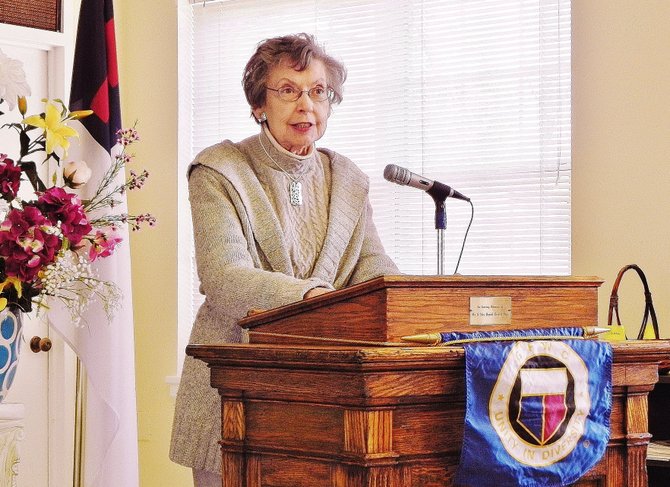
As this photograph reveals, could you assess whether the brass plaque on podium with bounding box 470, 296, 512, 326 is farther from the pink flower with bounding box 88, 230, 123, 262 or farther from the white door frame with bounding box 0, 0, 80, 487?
the white door frame with bounding box 0, 0, 80, 487

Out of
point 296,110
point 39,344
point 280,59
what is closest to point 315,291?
point 296,110

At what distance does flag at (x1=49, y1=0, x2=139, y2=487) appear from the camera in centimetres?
360

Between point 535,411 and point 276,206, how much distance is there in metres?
0.96

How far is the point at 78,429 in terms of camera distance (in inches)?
160

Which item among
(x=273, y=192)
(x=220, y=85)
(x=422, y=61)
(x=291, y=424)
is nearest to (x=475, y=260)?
(x=422, y=61)

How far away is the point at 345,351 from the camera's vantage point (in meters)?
1.34

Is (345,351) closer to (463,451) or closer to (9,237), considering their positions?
(463,451)

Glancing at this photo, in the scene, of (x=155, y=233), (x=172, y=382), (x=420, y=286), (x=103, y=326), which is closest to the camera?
(x=420, y=286)

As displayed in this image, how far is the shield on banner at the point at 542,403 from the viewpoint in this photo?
143 centimetres

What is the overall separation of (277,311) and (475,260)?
2278 millimetres

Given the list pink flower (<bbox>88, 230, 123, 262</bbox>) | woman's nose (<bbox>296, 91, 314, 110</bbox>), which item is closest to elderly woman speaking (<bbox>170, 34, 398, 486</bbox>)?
woman's nose (<bbox>296, 91, 314, 110</bbox>)

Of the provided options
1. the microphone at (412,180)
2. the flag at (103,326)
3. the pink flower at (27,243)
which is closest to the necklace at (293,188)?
the microphone at (412,180)

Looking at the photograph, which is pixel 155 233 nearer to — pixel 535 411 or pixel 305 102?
pixel 305 102

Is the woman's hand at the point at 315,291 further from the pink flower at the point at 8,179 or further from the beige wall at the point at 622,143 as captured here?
the beige wall at the point at 622,143
